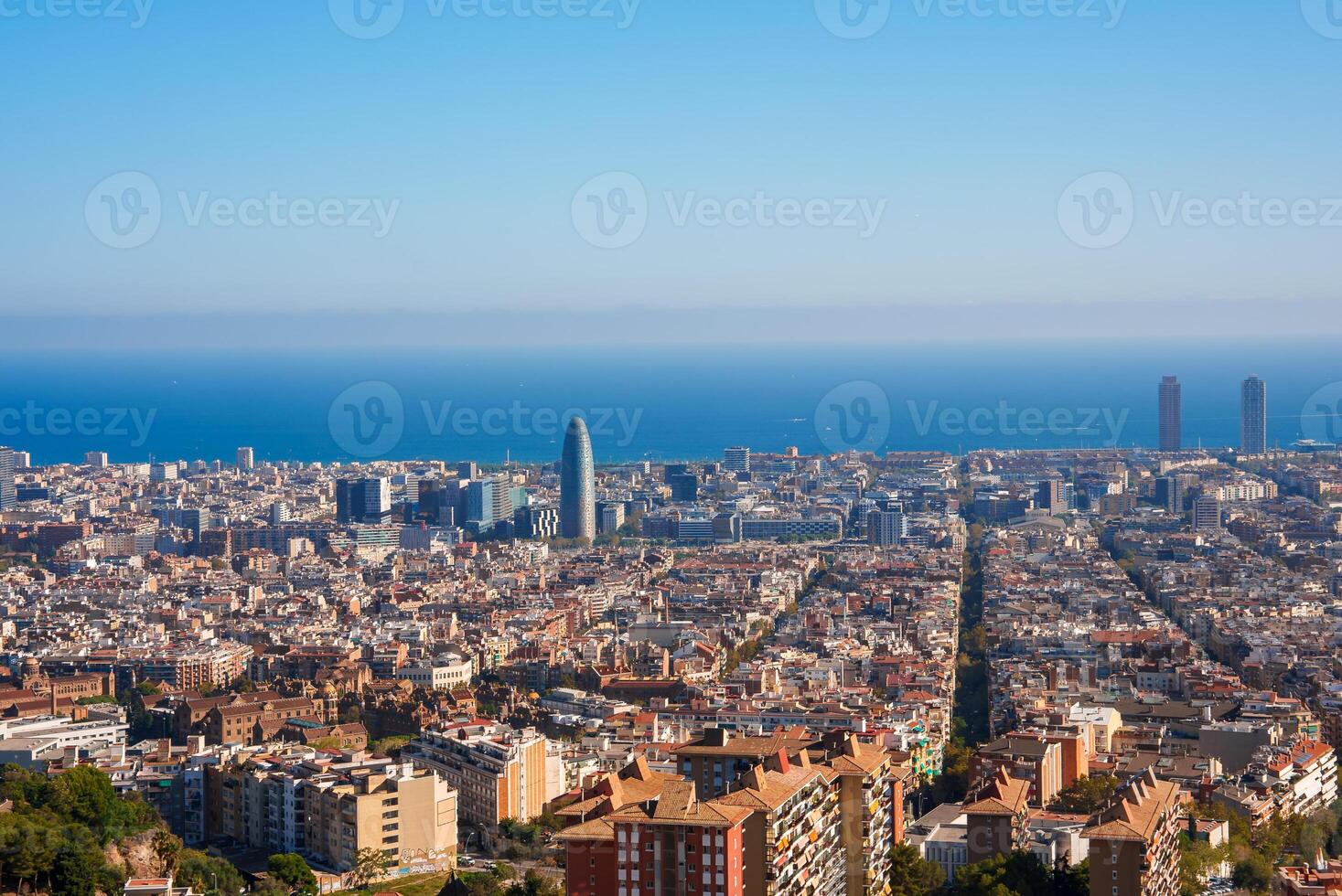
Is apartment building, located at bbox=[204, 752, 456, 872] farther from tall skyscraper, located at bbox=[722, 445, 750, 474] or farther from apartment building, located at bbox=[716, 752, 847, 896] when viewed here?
tall skyscraper, located at bbox=[722, 445, 750, 474]

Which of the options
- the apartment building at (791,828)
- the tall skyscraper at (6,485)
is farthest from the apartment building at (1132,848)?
the tall skyscraper at (6,485)

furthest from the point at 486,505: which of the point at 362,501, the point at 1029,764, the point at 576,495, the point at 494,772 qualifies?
the point at 1029,764

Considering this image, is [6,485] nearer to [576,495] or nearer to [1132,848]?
[576,495]

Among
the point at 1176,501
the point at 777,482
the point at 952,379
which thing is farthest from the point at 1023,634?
the point at 952,379

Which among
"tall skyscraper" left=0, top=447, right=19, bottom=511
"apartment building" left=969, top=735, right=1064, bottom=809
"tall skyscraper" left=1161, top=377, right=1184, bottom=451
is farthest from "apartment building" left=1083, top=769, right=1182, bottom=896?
"tall skyscraper" left=1161, top=377, right=1184, bottom=451

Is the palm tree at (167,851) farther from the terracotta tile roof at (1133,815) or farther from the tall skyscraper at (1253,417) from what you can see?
the tall skyscraper at (1253,417)

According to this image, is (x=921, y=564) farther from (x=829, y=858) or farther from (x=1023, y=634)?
(x=829, y=858)
